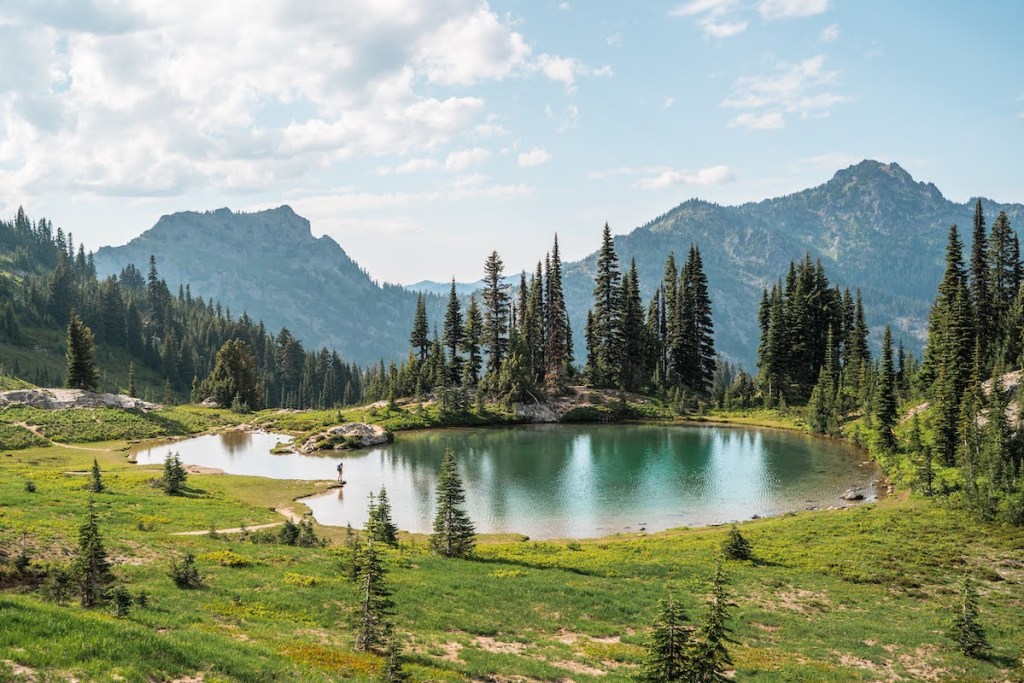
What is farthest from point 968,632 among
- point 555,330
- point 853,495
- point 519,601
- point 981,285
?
point 555,330

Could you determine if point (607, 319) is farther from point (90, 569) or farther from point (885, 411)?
point (90, 569)

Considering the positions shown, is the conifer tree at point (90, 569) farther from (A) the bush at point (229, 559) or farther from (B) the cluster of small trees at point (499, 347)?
(B) the cluster of small trees at point (499, 347)

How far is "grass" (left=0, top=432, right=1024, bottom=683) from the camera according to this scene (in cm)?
1738

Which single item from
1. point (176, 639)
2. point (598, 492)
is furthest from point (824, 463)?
point (176, 639)

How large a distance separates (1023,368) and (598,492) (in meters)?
44.5

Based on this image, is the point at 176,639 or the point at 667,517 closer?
the point at 176,639

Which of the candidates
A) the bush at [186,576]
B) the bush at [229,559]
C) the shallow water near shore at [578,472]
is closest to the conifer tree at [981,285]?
the shallow water near shore at [578,472]

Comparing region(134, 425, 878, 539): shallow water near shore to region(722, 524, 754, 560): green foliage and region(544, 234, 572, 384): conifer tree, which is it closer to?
region(722, 524, 754, 560): green foliage

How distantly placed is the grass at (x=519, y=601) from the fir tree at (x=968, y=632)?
57cm

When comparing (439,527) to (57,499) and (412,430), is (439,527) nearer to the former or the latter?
(57,499)

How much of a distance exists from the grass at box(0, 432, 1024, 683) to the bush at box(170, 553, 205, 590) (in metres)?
0.35

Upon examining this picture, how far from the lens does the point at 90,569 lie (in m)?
21.1

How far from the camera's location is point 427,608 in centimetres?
2661

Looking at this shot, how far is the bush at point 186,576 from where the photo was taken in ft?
83.4
